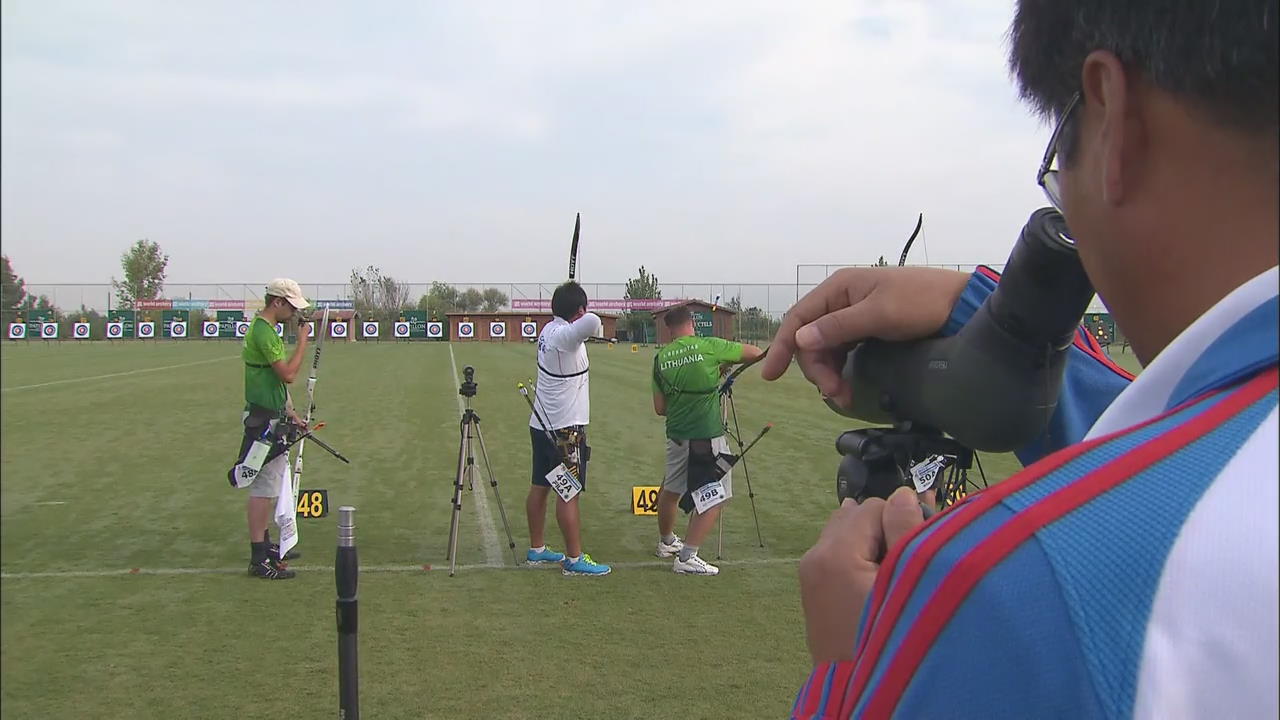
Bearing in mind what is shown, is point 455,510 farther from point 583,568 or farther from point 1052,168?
point 1052,168

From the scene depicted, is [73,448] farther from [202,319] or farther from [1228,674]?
[202,319]

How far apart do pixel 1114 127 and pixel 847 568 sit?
0.44m

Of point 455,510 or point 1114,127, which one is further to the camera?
point 455,510

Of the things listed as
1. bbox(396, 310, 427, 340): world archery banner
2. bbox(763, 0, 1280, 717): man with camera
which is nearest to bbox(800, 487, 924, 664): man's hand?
bbox(763, 0, 1280, 717): man with camera

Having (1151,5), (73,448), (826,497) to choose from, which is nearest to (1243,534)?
(1151,5)

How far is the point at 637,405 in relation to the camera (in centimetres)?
2033

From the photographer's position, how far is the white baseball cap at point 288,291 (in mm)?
6904

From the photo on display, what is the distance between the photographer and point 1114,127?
782 mm

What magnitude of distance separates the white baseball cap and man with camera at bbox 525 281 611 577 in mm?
1813

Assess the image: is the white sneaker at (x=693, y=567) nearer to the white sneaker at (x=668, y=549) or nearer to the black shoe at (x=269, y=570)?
the white sneaker at (x=668, y=549)

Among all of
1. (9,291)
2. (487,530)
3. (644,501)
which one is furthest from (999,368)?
(487,530)

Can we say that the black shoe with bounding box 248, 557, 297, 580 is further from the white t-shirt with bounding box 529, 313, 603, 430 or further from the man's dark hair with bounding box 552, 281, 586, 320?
the man's dark hair with bounding box 552, 281, 586, 320

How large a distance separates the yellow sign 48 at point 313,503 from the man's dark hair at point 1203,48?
26.8 ft

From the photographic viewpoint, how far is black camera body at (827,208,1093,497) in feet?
3.50
